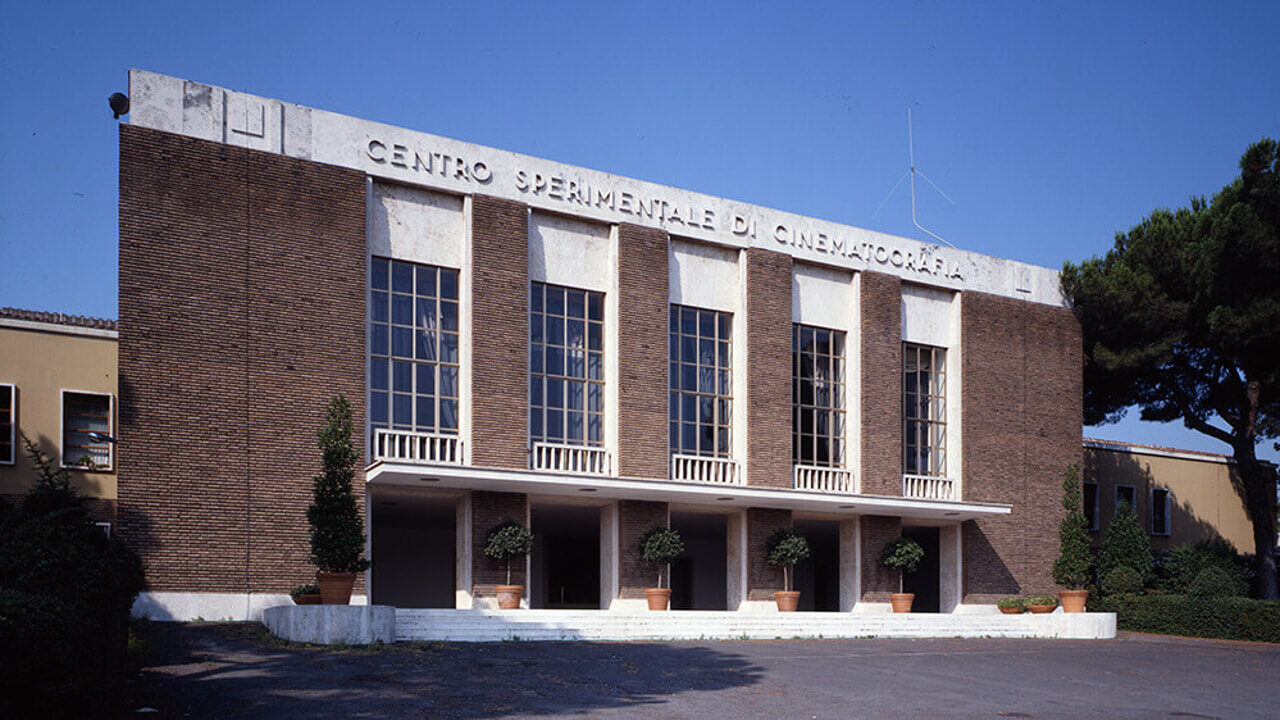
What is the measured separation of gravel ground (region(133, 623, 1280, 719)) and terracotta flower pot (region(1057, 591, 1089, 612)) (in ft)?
26.4

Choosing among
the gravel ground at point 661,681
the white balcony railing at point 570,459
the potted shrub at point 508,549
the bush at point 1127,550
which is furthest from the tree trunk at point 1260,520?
the potted shrub at point 508,549

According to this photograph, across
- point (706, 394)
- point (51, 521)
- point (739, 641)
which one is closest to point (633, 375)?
point (706, 394)

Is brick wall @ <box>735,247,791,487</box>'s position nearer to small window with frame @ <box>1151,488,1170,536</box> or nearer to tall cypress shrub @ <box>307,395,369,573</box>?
tall cypress shrub @ <box>307,395,369,573</box>

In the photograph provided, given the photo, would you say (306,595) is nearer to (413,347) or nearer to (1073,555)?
(413,347)

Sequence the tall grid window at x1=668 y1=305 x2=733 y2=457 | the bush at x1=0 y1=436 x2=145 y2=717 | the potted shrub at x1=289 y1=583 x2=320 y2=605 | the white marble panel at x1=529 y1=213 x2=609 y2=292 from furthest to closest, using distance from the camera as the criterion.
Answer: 1. the tall grid window at x1=668 y1=305 x2=733 y2=457
2. the white marble panel at x1=529 y1=213 x2=609 y2=292
3. the potted shrub at x1=289 y1=583 x2=320 y2=605
4. the bush at x1=0 y1=436 x2=145 y2=717

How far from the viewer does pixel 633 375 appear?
28.1m

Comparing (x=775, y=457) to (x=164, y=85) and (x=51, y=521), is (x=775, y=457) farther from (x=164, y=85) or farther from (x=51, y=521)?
(x=51, y=521)

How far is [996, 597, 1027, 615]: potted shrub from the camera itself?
105ft

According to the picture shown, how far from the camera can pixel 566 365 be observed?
27922 mm

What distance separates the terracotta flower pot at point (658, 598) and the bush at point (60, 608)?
14.5 meters

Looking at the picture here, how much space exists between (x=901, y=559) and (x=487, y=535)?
11.4 metres

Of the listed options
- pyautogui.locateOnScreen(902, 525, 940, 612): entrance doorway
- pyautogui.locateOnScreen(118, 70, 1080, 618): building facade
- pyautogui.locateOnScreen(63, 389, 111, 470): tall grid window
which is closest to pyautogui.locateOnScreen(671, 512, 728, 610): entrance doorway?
pyautogui.locateOnScreen(118, 70, 1080, 618): building facade

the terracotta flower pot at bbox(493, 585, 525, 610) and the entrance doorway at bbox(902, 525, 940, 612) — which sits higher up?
the terracotta flower pot at bbox(493, 585, 525, 610)

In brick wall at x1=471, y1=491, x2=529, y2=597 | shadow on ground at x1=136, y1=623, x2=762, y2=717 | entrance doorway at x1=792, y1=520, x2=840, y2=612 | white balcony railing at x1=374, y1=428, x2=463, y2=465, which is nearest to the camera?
shadow on ground at x1=136, y1=623, x2=762, y2=717
